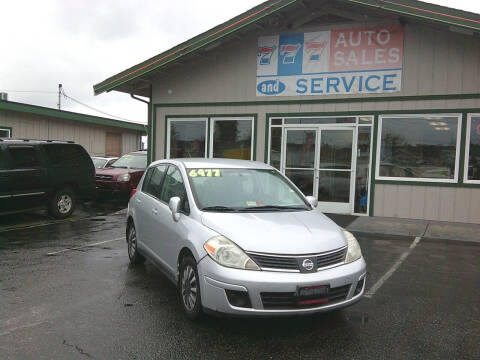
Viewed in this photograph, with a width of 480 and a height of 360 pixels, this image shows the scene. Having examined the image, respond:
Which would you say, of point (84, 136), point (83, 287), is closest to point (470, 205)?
point (83, 287)

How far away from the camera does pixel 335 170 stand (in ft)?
37.7

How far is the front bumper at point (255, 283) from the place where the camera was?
3664mm

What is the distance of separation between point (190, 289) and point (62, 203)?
782 cm

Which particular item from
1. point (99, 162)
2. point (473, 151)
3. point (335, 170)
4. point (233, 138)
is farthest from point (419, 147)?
point (99, 162)

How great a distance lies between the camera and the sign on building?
1085 centimetres

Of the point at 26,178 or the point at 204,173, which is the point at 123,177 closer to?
the point at 26,178

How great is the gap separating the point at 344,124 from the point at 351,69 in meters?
1.43

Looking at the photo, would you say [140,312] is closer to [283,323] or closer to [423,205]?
[283,323]

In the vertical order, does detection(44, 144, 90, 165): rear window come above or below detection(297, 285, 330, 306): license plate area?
above

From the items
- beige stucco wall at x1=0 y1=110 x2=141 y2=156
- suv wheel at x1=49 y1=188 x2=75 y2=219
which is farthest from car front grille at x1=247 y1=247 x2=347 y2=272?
beige stucco wall at x1=0 y1=110 x2=141 y2=156

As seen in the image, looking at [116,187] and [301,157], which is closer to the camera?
[301,157]

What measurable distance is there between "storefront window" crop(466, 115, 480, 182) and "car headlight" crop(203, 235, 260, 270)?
8.48m

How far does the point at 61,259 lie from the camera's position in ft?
21.9

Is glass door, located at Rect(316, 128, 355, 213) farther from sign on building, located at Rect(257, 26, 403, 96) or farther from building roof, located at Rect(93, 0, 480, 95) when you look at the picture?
building roof, located at Rect(93, 0, 480, 95)
